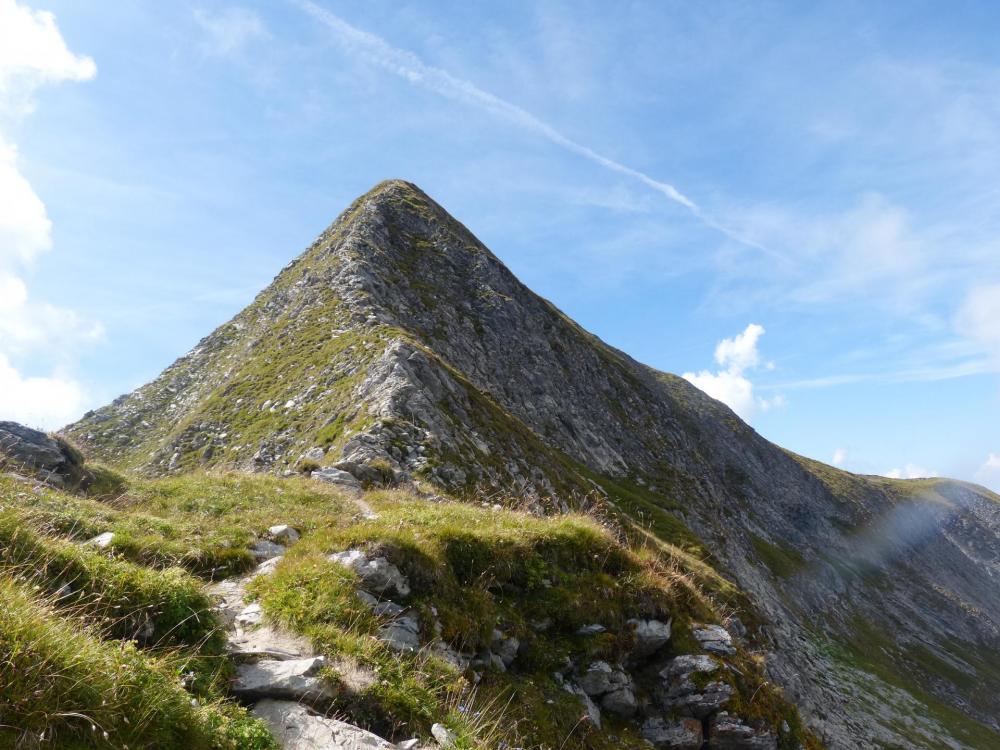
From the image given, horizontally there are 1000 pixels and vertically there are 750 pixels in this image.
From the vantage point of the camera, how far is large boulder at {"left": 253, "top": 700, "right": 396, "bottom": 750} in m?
6.27

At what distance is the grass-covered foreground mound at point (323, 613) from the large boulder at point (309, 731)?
16.2 inches

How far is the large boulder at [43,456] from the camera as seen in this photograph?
629 inches

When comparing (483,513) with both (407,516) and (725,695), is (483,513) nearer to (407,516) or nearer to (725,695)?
(407,516)

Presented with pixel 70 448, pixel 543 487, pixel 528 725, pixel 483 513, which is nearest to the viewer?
pixel 528 725

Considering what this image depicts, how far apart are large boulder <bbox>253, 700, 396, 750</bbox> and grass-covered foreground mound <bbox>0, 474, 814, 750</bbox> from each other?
1.35ft

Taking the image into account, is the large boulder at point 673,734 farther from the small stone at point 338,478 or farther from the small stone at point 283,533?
the small stone at point 338,478

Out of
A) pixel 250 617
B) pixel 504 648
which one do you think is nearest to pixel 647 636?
pixel 504 648

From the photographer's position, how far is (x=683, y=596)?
49.4ft

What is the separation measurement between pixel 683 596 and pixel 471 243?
76.0 meters

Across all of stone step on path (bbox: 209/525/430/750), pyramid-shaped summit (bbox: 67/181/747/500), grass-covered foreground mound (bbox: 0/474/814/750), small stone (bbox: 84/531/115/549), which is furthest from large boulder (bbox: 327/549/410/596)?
pyramid-shaped summit (bbox: 67/181/747/500)

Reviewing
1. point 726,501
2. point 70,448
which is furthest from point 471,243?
point 70,448

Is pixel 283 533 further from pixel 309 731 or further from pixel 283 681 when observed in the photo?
pixel 309 731

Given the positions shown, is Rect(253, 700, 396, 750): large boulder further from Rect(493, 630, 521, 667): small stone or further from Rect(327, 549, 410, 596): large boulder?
Rect(493, 630, 521, 667): small stone

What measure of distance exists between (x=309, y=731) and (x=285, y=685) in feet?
2.59
